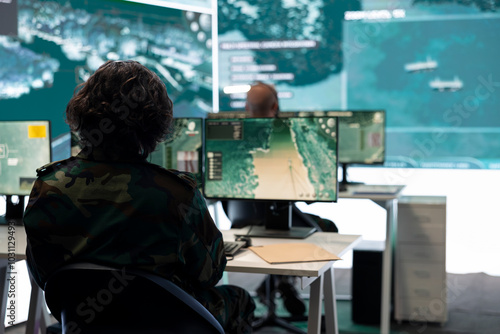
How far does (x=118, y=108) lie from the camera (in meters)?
1.36

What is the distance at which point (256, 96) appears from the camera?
3422 mm

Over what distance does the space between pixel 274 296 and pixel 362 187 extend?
1.10 meters

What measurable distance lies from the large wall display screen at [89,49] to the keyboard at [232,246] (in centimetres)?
169

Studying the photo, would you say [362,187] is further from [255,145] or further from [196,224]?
[196,224]

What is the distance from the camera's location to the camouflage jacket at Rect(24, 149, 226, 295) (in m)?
1.29

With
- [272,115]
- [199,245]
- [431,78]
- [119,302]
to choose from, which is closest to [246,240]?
[199,245]

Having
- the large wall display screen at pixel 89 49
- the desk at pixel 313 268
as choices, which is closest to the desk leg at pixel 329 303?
the desk at pixel 313 268

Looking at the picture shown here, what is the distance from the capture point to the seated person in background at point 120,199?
4.25ft

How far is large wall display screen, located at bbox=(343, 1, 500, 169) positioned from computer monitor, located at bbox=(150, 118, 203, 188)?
13.3 ft

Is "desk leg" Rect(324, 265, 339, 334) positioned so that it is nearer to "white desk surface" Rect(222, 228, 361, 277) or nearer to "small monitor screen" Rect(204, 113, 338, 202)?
"white desk surface" Rect(222, 228, 361, 277)

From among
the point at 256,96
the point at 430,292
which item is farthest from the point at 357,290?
the point at 256,96

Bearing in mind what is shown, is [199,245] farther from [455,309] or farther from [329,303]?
[455,309]

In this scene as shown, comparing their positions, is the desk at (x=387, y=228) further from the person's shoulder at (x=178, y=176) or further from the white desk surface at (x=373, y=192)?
the person's shoulder at (x=178, y=176)

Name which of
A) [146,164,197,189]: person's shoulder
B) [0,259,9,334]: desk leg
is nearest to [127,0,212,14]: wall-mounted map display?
[0,259,9,334]: desk leg
